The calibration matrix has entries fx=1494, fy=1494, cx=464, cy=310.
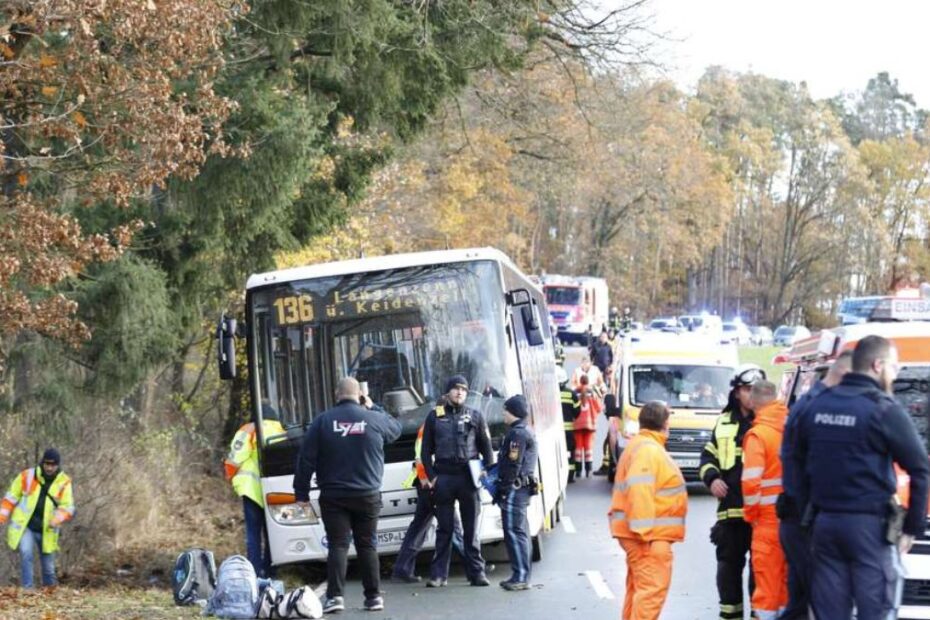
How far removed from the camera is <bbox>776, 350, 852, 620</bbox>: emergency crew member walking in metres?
8.20

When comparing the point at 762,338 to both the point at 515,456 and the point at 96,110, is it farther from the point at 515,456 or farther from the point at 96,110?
the point at 96,110

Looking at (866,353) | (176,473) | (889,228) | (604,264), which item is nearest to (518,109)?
(176,473)

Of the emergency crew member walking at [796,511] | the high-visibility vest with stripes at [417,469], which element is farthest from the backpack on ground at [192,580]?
the emergency crew member walking at [796,511]

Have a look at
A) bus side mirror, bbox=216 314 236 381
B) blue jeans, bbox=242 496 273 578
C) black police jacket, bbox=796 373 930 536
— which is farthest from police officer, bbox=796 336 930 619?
blue jeans, bbox=242 496 273 578

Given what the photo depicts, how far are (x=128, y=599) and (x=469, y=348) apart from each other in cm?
399

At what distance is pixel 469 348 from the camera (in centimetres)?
1440

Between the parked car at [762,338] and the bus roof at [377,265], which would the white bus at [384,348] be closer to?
the bus roof at [377,265]

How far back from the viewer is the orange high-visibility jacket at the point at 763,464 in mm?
9414

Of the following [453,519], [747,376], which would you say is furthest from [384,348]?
[747,376]

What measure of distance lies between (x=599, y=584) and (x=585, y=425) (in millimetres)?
9768

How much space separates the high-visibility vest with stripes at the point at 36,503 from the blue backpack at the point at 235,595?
585 centimetres

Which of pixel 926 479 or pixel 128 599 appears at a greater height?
pixel 926 479

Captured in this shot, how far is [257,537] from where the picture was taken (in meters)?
14.5

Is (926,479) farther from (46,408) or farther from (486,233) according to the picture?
(486,233)
